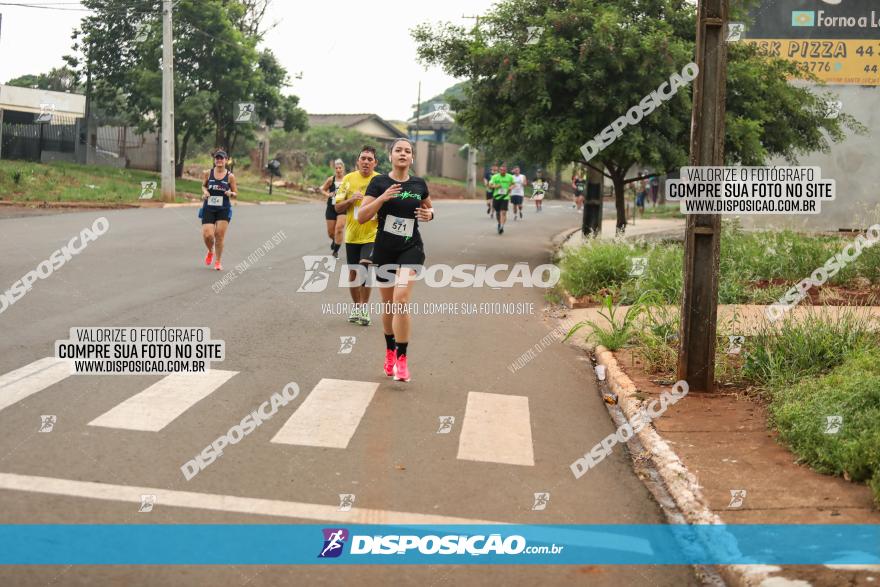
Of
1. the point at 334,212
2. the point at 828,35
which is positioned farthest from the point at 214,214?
the point at 828,35

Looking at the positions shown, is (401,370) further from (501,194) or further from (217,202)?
(501,194)

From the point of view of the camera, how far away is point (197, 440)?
7.26 meters

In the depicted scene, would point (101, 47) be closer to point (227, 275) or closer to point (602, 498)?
point (227, 275)

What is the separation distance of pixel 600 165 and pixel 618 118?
3426 millimetres

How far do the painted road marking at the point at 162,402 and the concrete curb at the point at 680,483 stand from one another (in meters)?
3.46

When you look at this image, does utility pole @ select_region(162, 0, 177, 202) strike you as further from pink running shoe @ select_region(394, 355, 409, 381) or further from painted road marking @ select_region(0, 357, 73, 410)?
pink running shoe @ select_region(394, 355, 409, 381)

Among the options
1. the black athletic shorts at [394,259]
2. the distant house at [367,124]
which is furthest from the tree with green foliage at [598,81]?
the distant house at [367,124]

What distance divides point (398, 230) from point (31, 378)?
3336mm

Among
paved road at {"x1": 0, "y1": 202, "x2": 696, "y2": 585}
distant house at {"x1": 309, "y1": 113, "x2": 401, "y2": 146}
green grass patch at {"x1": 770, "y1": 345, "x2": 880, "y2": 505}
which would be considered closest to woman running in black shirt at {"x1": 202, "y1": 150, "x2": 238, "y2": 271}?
paved road at {"x1": 0, "y1": 202, "x2": 696, "y2": 585}

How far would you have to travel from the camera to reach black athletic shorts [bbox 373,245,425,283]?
9.50 metres

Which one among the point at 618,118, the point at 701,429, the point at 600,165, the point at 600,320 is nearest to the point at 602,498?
the point at 701,429

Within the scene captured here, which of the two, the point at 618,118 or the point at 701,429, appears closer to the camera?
the point at 701,429

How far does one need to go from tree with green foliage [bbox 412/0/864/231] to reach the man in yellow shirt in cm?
733

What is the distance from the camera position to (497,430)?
8.11 metres
